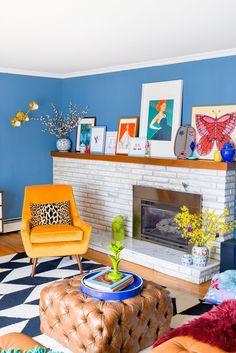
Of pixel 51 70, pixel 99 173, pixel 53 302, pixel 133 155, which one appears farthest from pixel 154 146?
pixel 53 302

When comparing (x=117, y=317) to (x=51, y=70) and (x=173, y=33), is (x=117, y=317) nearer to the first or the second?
(x=173, y=33)

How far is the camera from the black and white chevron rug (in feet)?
9.97

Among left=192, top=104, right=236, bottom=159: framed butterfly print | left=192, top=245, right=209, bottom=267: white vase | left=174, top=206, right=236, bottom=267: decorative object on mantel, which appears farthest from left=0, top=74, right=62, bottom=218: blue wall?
left=192, top=245, right=209, bottom=267: white vase

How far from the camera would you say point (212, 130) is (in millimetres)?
4426

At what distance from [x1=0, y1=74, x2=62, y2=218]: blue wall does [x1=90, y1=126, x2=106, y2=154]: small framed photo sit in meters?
0.82

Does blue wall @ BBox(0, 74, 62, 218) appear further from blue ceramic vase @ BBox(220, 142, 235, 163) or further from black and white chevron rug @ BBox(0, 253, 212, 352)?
blue ceramic vase @ BBox(220, 142, 235, 163)

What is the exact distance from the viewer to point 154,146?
5.02 metres

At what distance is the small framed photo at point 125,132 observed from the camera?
5.28 metres

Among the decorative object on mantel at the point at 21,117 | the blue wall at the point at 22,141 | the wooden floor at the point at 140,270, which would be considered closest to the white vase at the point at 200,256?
the wooden floor at the point at 140,270

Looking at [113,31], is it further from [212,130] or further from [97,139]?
[97,139]

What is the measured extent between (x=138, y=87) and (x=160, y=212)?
1.61m

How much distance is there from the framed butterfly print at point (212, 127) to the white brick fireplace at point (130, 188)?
293 mm

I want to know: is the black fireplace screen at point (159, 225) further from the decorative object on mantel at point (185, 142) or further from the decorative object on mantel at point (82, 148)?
the decorative object on mantel at point (82, 148)

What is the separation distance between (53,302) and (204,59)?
10.1 feet
